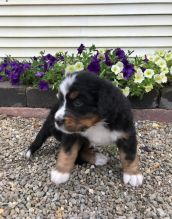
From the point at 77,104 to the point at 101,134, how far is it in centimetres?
49

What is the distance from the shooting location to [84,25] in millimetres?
7039

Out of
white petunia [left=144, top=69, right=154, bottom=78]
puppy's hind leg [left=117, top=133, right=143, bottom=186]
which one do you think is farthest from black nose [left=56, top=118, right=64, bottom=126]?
white petunia [left=144, top=69, right=154, bottom=78]

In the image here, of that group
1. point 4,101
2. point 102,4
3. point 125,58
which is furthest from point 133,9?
point 4,101

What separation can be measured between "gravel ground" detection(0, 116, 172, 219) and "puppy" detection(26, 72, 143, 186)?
14 cm

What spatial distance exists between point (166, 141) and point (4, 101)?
229 cm

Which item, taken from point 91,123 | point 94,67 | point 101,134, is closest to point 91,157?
point 101,134

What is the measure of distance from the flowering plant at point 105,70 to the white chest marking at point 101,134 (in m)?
1.61

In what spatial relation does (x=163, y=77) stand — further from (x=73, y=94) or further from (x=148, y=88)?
(x=73, y=94)

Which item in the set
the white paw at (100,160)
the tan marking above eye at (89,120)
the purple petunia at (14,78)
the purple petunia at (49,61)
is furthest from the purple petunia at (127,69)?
the tan marking above eye at (89,120)

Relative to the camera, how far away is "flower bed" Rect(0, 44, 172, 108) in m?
5.55

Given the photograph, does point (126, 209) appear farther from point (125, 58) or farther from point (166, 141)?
point (125, 58)

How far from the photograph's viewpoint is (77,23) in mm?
7031

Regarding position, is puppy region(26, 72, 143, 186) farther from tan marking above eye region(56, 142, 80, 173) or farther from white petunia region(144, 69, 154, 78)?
white petunia region(144, 69, 154, 78)

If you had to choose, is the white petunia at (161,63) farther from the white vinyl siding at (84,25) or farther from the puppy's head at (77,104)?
the puppy's head at (77,104)
